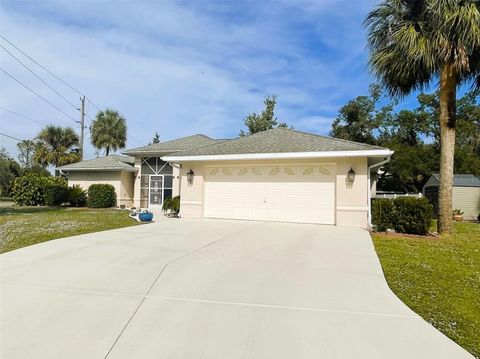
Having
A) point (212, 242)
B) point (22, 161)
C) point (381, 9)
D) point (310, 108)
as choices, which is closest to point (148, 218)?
point (212, 242)

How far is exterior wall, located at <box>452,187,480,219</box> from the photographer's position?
1969cm

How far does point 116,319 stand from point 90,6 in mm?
11059

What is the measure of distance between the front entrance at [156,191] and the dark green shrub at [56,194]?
19.8 feet

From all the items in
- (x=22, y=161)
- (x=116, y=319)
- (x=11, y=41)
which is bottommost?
(x=116, y=319)

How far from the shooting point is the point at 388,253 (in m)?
7.11

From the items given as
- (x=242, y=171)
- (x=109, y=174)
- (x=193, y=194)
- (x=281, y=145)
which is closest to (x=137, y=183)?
(x=109, y=174)

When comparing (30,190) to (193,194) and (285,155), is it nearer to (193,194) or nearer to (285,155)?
(193,194)

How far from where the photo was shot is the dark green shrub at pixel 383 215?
10.5 metres

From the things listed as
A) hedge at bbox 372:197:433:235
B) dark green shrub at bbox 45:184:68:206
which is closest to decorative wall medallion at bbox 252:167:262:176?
hedge at bbox 372:197:433:235

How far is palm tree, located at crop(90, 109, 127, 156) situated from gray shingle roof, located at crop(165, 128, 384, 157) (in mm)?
20104

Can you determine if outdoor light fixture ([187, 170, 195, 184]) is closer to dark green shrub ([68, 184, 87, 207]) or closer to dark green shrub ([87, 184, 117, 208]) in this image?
dark green shrub ([87, 184, 117, 208])

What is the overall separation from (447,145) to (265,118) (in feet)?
78.9

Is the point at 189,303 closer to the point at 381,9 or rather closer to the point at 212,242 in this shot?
the point at 212,242

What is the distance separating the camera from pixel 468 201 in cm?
1984
